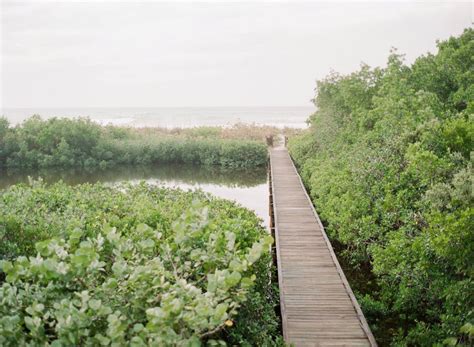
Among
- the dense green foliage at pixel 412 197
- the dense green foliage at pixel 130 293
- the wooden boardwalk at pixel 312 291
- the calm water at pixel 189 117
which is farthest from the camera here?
the calm water at pixel 189 117

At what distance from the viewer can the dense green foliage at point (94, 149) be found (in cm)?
2897

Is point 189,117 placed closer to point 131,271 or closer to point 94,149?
point 94,149

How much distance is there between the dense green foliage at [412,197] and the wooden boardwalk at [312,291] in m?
0.73

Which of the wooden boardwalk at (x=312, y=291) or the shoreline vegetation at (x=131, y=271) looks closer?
the shoreline vegetation at (x=131, y=271)

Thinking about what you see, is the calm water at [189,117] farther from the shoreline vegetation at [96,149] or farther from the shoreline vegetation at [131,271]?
the shoreline vegetation at [131,271]

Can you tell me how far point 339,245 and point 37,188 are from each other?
7998mm

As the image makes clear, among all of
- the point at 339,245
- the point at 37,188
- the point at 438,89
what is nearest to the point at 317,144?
the point at 438,89

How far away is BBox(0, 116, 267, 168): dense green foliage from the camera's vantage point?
2897 centimetres

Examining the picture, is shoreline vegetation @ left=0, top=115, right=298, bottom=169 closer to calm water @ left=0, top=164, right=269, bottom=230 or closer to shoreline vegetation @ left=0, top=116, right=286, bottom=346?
calm water @ left=0, top=164, right=269, bottom=230

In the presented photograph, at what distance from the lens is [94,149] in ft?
99.0

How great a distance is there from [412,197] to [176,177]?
18952mm

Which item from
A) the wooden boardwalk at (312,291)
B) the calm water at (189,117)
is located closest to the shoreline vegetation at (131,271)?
the wooden boardwalk at (312,291)

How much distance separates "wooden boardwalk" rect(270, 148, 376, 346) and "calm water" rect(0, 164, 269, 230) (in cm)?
903

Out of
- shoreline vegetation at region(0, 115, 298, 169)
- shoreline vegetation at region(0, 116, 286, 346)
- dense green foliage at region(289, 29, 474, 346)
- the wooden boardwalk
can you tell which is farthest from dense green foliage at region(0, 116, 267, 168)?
shoreline vegetation at region(0, 116, 286, 346)
